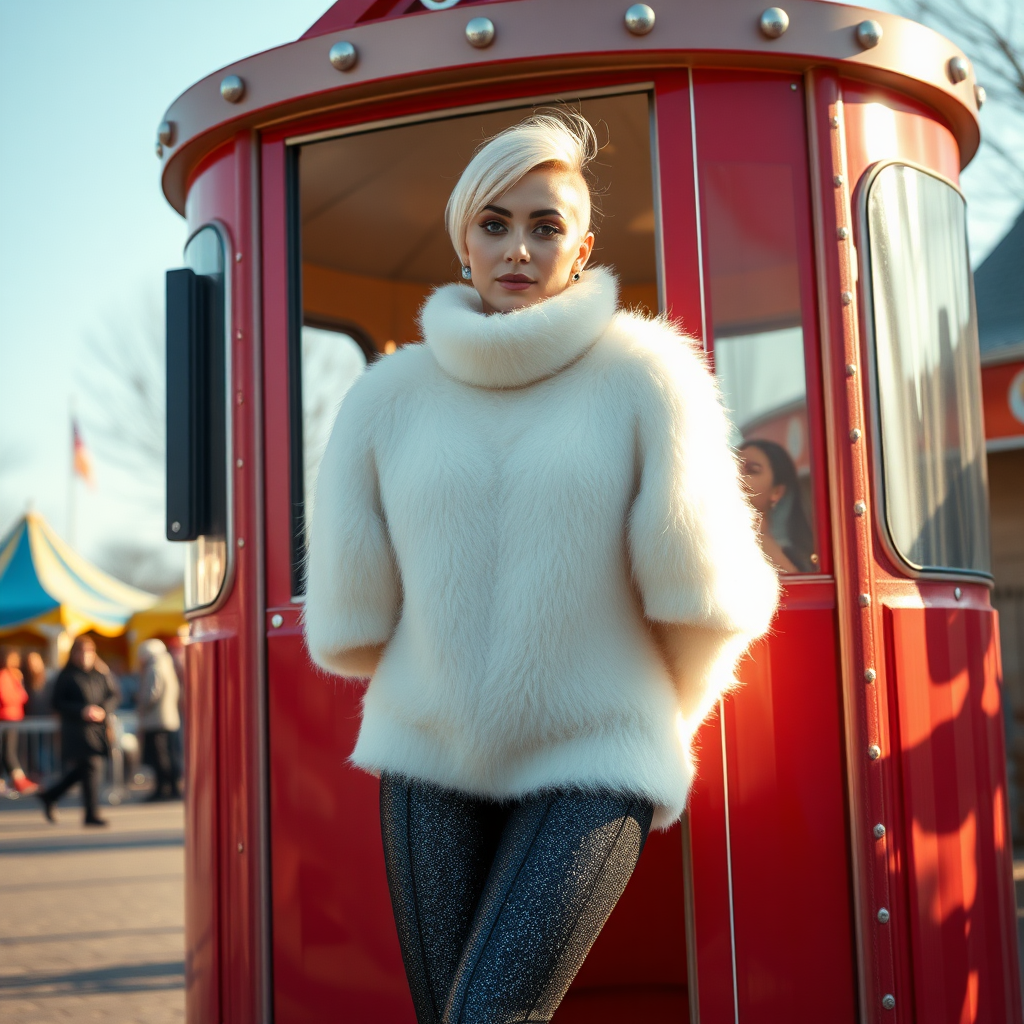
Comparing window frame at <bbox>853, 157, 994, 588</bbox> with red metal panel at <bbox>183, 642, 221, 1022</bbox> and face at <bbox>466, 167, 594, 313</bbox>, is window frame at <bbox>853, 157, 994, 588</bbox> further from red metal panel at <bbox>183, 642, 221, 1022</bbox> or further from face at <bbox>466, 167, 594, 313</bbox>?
red metal panel at <bbox>183, 642, 221, 1022</bbox>

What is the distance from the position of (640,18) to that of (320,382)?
5.15 feet

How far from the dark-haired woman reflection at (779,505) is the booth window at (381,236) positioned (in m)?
1.01

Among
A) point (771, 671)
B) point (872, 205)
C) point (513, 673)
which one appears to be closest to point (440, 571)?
point (513, 673)

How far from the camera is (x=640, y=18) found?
3145 millimetres

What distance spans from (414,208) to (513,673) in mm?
3013

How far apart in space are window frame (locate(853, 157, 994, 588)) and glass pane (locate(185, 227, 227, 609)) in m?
1.72

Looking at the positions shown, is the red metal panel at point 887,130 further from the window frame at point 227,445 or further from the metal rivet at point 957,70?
the window frame at point 227,445

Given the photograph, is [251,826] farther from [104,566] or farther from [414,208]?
[104,566]

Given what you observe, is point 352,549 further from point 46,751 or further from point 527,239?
point 46,751

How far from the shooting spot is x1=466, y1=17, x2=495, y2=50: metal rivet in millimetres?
3190

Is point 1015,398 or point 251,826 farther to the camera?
point 1015,398

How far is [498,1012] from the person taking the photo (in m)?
2.05

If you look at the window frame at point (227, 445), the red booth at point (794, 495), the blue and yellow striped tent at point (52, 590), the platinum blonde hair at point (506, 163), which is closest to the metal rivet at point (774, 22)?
the red booth at point (794, 495)

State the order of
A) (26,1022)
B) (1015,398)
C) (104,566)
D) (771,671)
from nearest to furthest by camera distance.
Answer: (771,671) < (26,1022) < (1015,398) < (104,566)
